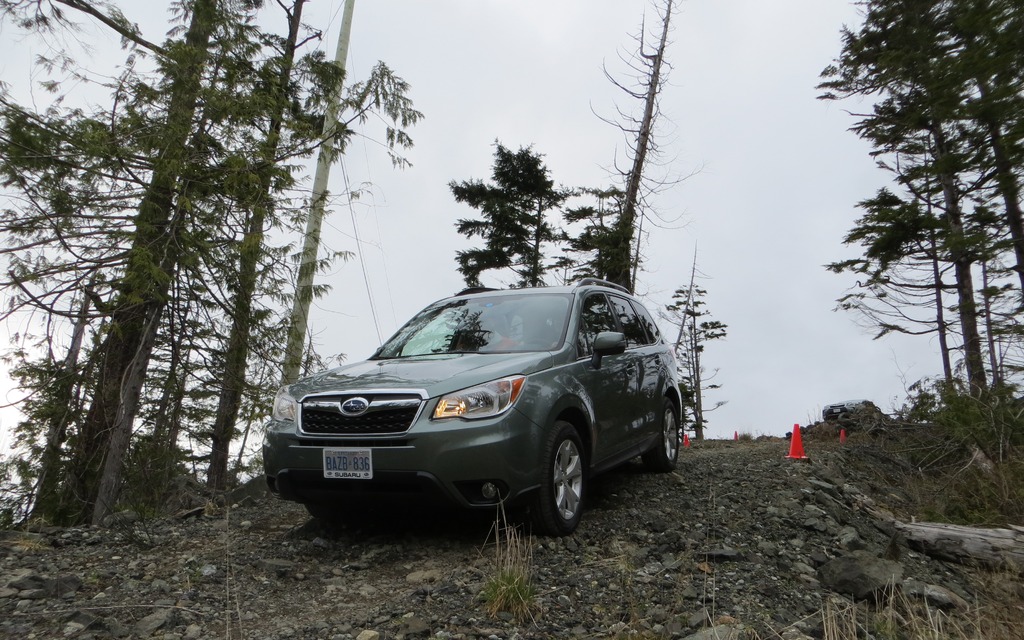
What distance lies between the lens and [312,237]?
11.9 m

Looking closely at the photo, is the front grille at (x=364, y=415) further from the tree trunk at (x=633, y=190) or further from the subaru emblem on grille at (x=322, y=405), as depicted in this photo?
the tree trunk at (x=633, y=190)

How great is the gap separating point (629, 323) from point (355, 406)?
335 centimetres

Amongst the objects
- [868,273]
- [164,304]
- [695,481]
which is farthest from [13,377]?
[868,273]

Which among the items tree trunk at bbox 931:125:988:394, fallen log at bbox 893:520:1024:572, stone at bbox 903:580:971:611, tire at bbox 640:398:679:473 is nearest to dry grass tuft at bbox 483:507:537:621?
stone at bbox 903:580:971:611

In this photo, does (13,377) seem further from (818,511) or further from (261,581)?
(818,511)

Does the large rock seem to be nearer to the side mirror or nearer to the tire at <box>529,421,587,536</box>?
the tire at <box>529,421,587,536</box>

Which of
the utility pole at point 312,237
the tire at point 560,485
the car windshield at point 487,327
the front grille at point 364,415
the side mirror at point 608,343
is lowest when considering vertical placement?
the tire at point 560,485

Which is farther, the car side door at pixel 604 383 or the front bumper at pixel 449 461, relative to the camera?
the car side door at pixel 604 383

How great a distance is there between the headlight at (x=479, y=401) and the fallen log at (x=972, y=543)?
12.5 ft

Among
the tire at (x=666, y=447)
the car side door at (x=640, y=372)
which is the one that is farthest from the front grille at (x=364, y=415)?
the tire at (x=666, y=447)

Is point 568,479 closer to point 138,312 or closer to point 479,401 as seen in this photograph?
point 479,401

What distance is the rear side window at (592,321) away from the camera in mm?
5938

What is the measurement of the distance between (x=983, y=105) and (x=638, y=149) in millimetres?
11522

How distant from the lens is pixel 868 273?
Result: 22125mm
